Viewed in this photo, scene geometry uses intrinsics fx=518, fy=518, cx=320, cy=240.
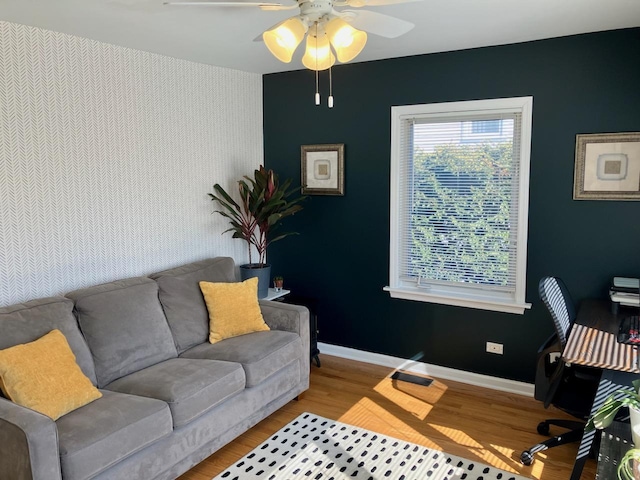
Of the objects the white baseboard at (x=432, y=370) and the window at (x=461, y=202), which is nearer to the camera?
the window at (x=461, y=202)

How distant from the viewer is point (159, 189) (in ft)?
13.0

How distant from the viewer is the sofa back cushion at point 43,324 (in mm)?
2689

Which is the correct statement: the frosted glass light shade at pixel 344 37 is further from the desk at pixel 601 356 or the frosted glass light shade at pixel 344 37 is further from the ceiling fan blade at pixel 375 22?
the desk at pixel 601 356

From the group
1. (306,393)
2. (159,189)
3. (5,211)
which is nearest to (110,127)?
(159,189)

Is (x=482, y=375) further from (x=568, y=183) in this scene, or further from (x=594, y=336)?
(x=568, y=183)

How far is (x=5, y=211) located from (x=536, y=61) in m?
3.58

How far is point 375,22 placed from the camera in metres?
2.20

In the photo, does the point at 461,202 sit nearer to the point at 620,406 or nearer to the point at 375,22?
the point at 375,22

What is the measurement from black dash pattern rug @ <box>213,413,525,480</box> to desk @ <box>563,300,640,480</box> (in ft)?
2.17

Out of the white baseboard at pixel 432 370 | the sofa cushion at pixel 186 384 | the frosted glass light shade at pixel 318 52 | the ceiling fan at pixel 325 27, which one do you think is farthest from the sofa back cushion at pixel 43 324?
the white baseboard at pixel 432 370

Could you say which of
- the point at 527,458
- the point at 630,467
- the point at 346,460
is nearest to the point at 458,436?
the point at 527,458

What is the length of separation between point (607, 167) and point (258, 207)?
263 cm

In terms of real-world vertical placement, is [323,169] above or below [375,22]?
below

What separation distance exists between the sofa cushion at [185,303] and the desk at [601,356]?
92.6 inches
